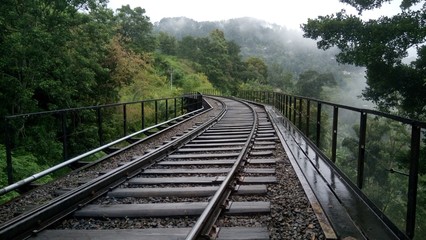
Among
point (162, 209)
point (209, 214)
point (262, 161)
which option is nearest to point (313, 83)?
point (262, 161)

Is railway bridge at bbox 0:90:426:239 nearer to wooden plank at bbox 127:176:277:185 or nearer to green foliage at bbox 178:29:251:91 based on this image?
wooden plank at bbox 127:176:277:185

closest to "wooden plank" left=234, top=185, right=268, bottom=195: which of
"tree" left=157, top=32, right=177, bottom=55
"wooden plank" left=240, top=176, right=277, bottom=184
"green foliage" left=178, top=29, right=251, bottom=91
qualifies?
"wooden plank" left=240, top=176, right=277, bottom=184

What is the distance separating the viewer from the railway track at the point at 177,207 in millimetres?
3553

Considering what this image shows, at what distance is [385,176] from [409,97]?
84.0 feet

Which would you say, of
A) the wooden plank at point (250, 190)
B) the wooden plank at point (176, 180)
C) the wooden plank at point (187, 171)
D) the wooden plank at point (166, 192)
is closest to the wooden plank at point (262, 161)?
the wooden plank at point (187, 171)

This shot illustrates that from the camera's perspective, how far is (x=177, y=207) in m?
4.27

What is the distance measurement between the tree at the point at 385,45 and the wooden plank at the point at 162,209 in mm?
16994

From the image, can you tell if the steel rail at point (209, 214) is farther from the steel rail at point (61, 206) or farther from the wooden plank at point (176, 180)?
the steel rail at point (61, 206)

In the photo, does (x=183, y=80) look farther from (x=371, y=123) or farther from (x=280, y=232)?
(x=280, y=232)

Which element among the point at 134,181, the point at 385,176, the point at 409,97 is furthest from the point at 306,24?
the point at 385,176

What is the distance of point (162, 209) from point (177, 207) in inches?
7.1

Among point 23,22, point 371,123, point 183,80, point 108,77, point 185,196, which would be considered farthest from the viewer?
point 183,80

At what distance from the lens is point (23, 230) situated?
3.56 m

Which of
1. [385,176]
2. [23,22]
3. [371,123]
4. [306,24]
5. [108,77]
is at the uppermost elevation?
[306,24]
